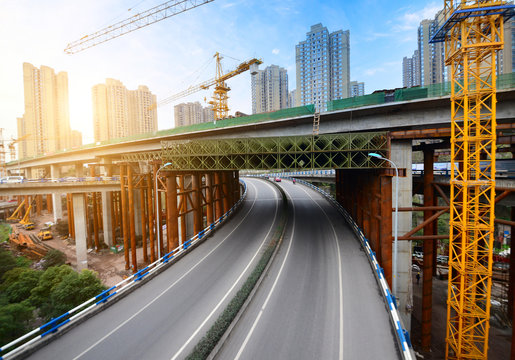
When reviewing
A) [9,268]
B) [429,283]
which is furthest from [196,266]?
[9,268]

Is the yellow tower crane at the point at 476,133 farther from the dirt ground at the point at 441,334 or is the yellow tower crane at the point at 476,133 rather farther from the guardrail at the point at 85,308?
the guardrail at the point at 85,308

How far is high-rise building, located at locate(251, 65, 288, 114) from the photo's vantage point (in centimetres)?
15010

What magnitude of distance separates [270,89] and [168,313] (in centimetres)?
15515

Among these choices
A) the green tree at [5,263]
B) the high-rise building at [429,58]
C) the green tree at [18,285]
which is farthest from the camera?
the high-rise building at [429,58]

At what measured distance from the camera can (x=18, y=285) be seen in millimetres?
18969

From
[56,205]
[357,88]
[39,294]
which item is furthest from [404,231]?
[357,88]

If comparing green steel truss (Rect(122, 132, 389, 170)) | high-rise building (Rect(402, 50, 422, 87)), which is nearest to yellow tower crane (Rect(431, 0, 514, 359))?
green steel truss (Rect(122, 132, 389, 170))

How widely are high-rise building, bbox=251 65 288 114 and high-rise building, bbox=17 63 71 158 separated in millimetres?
108385

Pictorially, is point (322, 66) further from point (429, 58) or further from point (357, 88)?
point (429, 58)

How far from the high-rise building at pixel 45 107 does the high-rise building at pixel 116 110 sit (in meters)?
13.9

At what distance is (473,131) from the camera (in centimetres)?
1788

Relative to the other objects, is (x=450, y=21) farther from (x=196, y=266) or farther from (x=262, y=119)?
(x=196, y=266)

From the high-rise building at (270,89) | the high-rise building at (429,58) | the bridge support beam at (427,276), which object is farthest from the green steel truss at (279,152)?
the high-rise building at (270,89)

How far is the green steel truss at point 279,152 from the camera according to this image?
61.2ft
